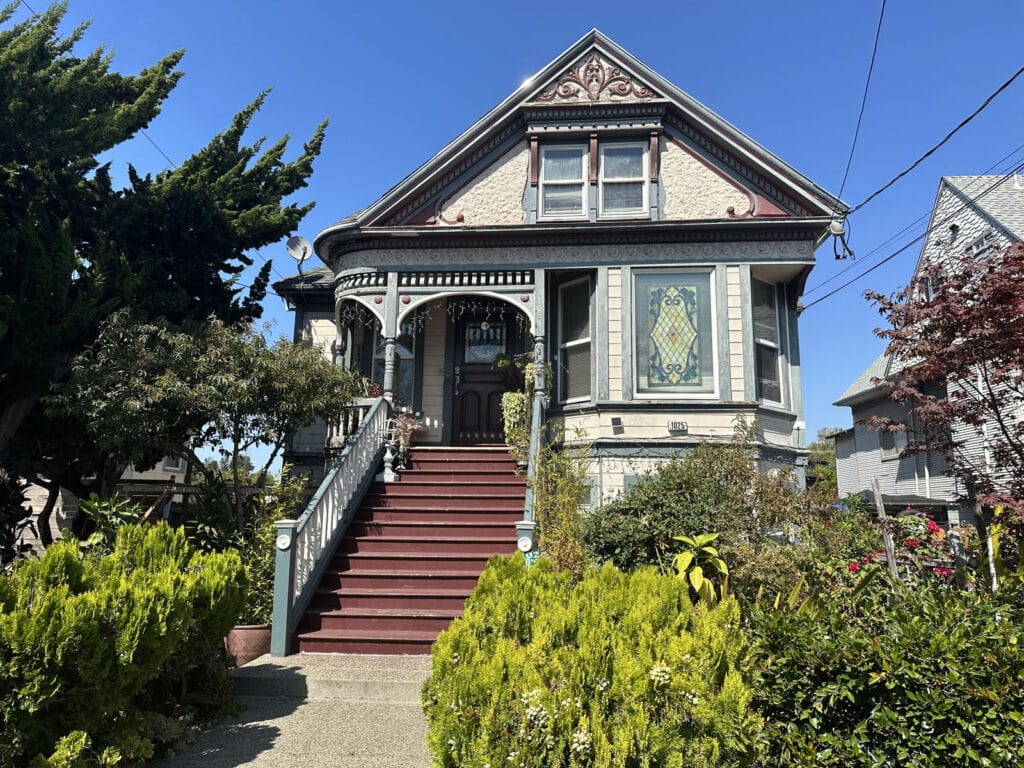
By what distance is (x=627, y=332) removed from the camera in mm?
10422

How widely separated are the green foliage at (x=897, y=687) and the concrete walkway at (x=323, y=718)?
7.88 ft

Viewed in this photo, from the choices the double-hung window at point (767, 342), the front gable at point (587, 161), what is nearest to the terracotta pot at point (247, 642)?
the front gable at point (587, 161)

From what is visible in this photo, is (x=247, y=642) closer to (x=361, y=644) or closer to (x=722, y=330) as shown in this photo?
(x=361, y=644)

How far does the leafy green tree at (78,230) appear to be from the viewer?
361 inches

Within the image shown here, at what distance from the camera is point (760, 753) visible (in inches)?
117

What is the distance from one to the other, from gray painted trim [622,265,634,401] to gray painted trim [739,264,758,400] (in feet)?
5.60

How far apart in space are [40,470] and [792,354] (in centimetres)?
1202

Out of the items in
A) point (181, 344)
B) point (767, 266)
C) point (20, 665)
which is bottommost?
point (20, 665)

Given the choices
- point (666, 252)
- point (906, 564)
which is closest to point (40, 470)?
point (666, 252)

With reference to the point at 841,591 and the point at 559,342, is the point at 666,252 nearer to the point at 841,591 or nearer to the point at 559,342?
the point at 559,342

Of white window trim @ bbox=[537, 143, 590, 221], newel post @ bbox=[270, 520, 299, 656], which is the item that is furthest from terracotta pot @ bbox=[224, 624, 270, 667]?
white window trim @ bbox=[537, 143, 590, 221]

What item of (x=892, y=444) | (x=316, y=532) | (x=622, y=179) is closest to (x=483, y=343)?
(x=622, y=179)

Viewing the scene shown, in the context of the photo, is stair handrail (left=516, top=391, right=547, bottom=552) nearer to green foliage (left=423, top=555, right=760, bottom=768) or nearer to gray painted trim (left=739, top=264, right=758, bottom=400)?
gray painted trim (left=739, top=264, right=758, bottom=400)

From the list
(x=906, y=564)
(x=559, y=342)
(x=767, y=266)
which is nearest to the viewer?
(x=906, y=564)
